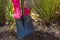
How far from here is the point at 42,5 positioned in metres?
2.86

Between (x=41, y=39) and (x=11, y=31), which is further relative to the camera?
(x=11, y=31)

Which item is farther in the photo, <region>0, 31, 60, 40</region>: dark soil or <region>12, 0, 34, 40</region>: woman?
<region>0, 31, 60, 40</region>: dark soil

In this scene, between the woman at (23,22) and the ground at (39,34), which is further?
the ground at (39,34)

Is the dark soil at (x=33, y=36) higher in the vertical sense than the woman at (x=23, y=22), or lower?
lower

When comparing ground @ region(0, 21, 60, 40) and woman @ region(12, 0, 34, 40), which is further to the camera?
ground @ region(0, 21, 60, 40)

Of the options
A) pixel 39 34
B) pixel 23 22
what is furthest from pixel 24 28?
pixel 39 34

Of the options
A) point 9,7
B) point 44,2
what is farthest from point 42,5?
point 9,7

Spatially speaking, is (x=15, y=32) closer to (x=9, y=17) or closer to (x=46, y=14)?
(x=9, y=17)

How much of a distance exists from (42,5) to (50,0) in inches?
5.6

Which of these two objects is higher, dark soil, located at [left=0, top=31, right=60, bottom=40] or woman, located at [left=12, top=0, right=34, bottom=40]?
woman, located at [left=12, top=0, right=34, bottom=40]

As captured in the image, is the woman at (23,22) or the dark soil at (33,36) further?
the dark soil at (33,36)

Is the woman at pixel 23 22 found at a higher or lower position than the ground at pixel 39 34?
higher

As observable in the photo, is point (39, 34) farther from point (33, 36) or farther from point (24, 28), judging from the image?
point (24, 28)

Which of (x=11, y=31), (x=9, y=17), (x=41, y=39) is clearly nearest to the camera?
(x=41, y=39)
